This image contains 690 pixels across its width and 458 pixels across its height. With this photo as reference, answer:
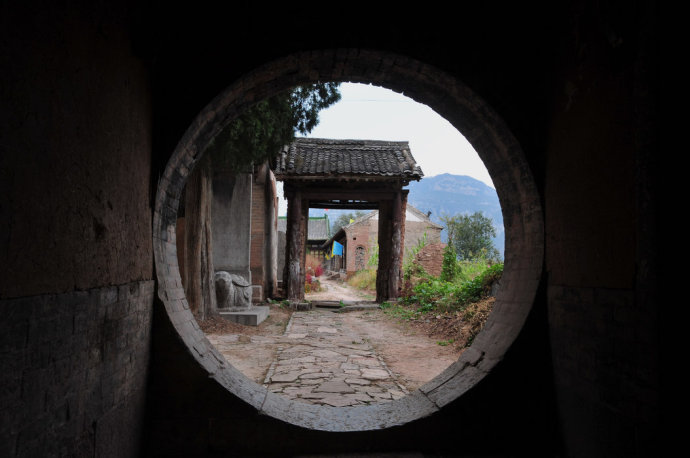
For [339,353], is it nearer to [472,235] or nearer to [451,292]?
[451,292]

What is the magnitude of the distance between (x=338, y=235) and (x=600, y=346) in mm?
28580

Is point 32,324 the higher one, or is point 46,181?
point 46,181

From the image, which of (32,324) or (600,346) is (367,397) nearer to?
(600,346)

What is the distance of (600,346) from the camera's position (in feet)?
8.00

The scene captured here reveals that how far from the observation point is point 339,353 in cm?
646

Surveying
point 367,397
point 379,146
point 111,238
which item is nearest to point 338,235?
point 379,146

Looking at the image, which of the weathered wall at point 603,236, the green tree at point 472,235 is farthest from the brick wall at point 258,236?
the green tree at point 472,235

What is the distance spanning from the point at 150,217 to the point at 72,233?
35.6 inches

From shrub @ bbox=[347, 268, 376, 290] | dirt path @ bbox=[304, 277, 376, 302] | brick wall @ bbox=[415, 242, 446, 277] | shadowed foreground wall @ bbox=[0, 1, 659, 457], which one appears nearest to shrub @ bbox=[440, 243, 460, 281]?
brick wall @ bbox=[415, 242, 446, 277]

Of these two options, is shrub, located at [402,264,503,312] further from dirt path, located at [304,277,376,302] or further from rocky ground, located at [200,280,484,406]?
dirt path, located at [304,277,376,302]

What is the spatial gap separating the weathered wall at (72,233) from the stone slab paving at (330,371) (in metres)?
2.01

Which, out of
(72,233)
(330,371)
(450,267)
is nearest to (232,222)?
(450,267)

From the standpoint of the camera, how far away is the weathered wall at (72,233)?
149 cm

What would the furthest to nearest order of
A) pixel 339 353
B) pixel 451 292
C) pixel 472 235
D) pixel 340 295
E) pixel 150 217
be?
pixel 472 235 < pixel 340 295 < pixel 451 292 < pixel 339 353 < pixel 150 217
